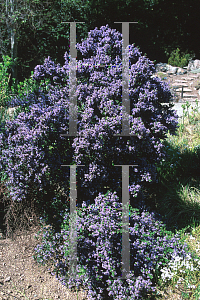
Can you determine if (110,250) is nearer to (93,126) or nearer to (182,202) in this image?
(93,126)

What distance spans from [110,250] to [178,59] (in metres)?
9.54

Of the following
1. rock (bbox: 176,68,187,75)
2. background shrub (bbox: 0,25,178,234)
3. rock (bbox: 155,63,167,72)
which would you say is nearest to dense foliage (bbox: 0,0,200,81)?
rock (bbox: 155,63,167,72)

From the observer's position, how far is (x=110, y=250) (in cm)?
302

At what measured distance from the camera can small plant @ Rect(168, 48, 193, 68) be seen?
434 inches

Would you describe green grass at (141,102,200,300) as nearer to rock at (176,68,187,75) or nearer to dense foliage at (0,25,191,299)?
dense foliage at (0,25,191,299)

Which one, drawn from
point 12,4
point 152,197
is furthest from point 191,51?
point 152,197

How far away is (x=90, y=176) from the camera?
10.6ft

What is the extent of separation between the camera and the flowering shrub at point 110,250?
118 inches

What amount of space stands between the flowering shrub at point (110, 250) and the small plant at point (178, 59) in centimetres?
890

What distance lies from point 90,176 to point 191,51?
33.1ft

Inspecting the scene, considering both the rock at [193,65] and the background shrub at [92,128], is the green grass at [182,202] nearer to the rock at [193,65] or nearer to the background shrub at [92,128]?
the background shrub at [92,128]

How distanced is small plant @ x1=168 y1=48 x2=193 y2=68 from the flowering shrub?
8895mm

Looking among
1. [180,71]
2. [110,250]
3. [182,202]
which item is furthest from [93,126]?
[180,71]

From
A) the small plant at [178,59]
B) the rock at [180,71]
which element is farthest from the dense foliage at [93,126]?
the small plant at [178,59]
